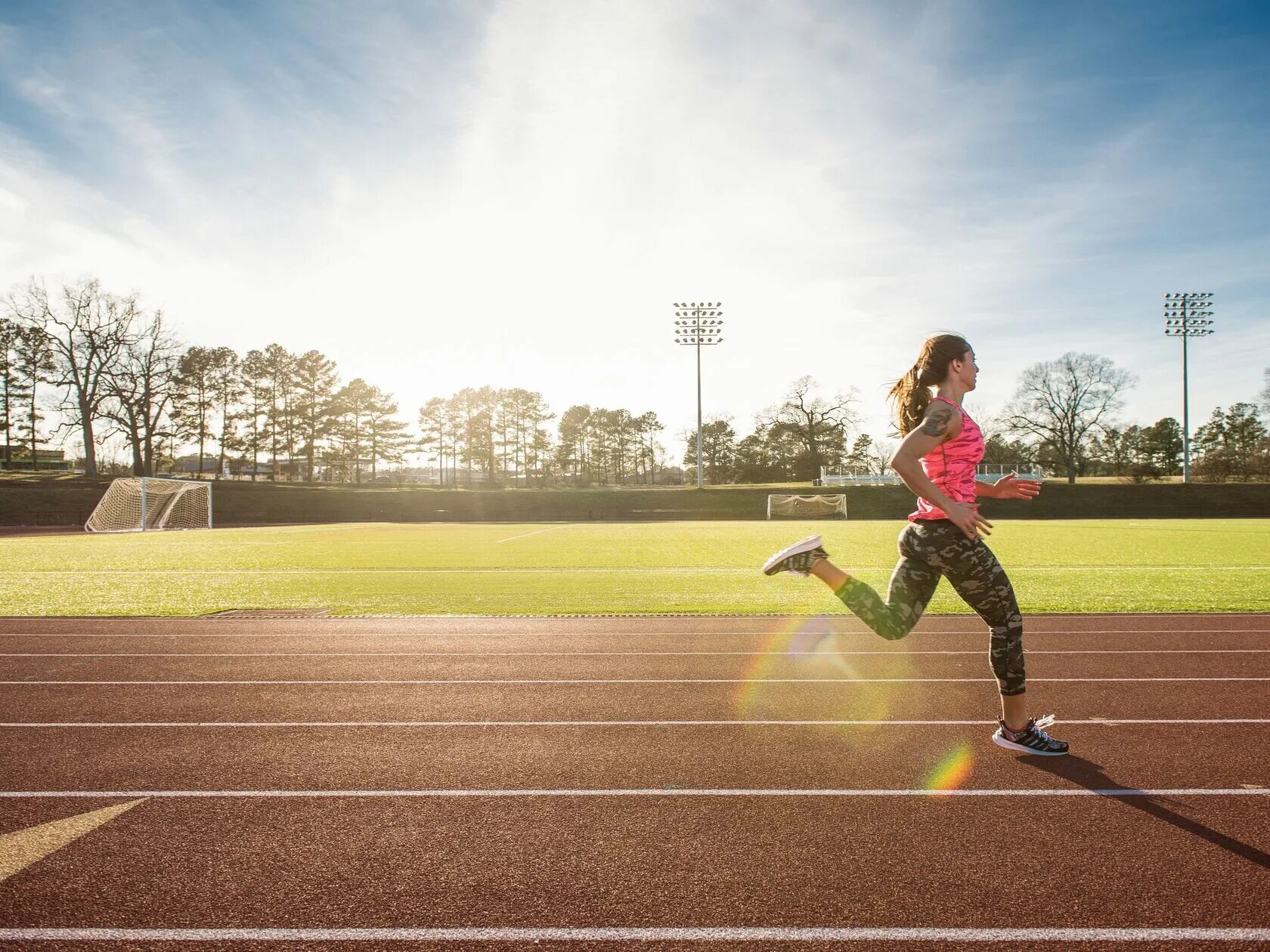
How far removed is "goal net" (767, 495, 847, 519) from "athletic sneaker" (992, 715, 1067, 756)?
166ft

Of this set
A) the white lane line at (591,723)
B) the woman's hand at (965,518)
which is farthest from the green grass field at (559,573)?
the woman's hand at (965,518)

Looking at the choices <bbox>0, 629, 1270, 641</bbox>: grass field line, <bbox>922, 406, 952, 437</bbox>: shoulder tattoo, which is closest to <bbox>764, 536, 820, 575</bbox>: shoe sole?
<bbox>922, 406, 952, 437</bbox>: shoulder tattoo

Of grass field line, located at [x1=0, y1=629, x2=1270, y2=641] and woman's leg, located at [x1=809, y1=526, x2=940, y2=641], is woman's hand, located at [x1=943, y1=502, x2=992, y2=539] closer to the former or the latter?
woman's leg, located at [x1=809, y1=526, x2=940, y2=641]

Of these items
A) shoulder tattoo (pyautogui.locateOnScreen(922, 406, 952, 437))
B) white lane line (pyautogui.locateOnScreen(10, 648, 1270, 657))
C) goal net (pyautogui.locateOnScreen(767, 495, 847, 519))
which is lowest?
goal net (pyautogui.locateOnScreen(767, 495, 847, 519))

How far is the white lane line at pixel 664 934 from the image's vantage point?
8.93 feet

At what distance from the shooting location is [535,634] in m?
9.12

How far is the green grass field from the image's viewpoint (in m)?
11.6

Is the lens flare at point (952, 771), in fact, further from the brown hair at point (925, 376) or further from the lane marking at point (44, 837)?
the lane marking at point (44, 837)

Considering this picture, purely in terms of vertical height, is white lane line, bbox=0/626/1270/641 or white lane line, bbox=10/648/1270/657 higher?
white lane line, bbox=10/648/1270/657

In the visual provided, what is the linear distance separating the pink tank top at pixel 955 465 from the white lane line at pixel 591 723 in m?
1.78

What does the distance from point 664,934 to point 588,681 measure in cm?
405

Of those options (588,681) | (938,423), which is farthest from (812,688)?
(938,423)

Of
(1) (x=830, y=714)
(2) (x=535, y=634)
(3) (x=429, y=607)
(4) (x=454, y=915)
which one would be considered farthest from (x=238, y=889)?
(3) (x=429, y=607)

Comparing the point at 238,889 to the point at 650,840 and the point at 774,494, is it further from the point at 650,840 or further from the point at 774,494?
the point at 774,494
